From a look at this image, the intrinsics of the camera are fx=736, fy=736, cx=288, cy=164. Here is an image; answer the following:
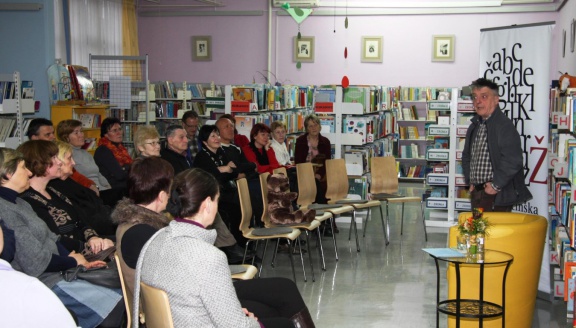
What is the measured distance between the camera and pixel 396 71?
53.1 feet

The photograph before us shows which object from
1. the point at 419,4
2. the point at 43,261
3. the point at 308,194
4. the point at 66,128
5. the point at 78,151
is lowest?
the point at 308,194

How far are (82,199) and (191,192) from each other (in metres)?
2.62

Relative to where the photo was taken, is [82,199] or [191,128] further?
[191,128]

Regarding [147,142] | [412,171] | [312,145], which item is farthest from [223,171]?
[412,171]

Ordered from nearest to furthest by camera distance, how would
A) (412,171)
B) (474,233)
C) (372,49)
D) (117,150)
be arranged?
(474,233), (117,150), (412,171), (372,49)

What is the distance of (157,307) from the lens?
Result: 9.49 feet

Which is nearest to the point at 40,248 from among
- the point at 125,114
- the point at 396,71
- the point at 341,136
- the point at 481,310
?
the point at 481,310

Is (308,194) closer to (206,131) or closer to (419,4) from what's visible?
(206,131)

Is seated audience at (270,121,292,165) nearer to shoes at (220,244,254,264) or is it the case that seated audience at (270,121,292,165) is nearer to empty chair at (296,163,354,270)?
empty chair at (296,163,354,270)

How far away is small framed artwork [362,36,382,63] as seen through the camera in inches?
638

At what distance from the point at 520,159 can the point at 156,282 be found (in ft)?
12.2

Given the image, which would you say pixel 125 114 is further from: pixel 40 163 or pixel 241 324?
pixel 241 324

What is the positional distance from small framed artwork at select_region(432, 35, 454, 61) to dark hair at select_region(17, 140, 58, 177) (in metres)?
12.2

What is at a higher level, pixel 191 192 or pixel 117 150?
pixel 191 192
